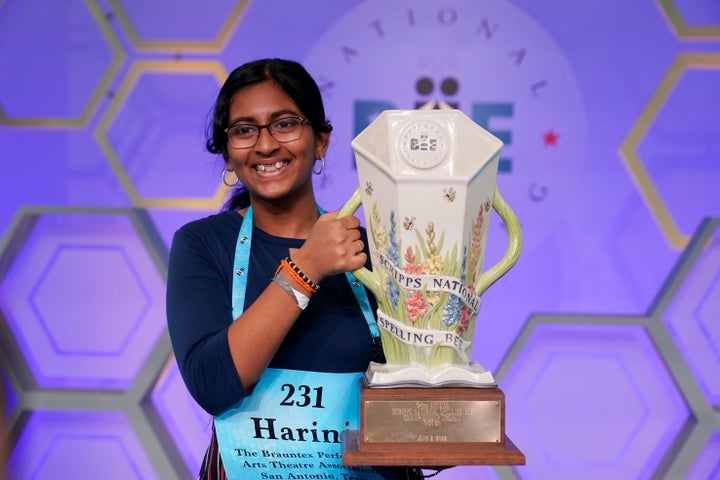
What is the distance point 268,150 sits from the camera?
42.8 inches

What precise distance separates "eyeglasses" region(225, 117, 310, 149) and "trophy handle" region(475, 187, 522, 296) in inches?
11.8

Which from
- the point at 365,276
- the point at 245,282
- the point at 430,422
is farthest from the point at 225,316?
the point at 430,422

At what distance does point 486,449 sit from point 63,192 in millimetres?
1743

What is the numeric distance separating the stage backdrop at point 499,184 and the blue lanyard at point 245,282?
1.08 metres

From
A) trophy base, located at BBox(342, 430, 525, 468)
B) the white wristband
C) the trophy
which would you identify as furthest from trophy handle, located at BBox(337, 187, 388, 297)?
trophy base, located at BBox(342, 430, 525, 468)

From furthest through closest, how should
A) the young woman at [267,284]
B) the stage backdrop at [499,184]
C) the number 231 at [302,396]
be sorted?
1. the stage backdrop at [499,184]
2. the number 231 at [302,396]
3. the young woman at [267,284]

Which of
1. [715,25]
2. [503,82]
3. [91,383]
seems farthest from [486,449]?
[715,25]

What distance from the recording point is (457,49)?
2.29 meters

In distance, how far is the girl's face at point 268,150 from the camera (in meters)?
1.10

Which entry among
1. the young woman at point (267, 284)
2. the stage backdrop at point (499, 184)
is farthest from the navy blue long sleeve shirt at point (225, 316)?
the stage backdrop at point (499, 184)

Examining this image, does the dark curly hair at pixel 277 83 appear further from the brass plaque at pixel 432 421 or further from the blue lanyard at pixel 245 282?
the brass plaque at pixel 432 421

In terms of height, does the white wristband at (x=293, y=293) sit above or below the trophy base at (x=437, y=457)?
above

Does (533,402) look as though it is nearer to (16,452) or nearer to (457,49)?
(457,49)

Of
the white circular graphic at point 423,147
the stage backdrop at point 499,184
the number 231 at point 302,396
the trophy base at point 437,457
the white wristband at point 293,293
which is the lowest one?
the trophy base at point 437,457
